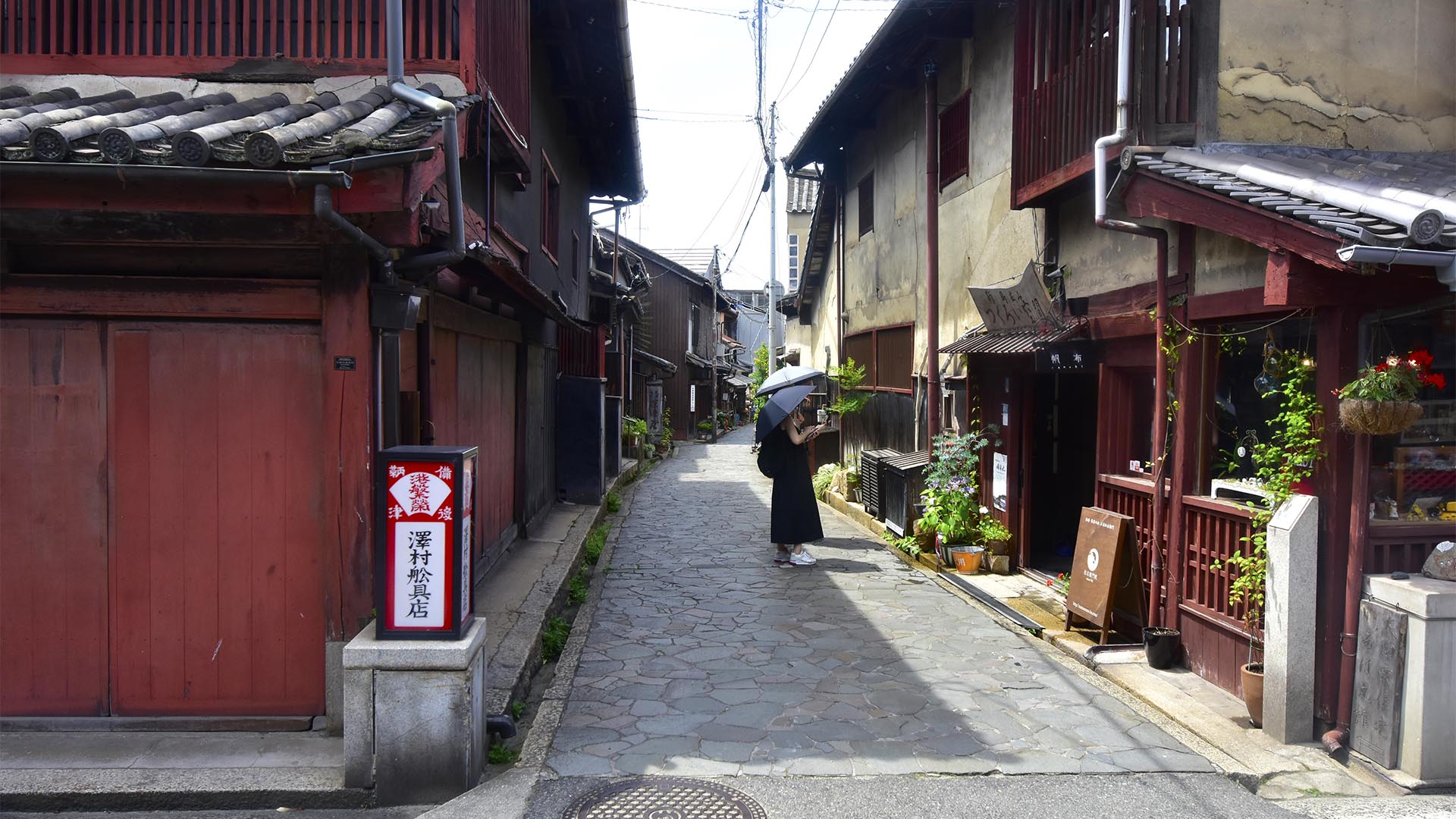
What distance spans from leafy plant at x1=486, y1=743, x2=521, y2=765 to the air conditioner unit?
33.6 ft

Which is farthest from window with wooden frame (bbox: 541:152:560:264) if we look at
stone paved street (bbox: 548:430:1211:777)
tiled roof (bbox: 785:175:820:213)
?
tiled roof (bbox: 785:175:820:213)

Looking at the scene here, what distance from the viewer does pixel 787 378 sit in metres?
12.9

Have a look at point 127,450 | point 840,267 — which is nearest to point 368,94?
point 127,450

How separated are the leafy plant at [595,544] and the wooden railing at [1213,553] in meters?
7.69

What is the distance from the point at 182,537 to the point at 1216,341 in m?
7.94

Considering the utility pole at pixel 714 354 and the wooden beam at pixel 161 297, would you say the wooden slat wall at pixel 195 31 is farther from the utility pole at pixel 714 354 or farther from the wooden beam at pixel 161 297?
the utility pole at pixel 714 354

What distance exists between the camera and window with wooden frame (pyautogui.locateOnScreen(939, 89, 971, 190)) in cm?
1327

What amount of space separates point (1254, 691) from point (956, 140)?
375 inches

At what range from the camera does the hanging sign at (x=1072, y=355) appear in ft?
31.0

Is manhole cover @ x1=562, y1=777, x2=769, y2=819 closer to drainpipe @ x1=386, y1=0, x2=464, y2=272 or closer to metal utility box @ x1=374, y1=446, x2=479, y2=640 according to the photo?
metal utility box @ x1=374, y1=446, x2=479, y2=640

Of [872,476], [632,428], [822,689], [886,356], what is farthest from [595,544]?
[632,428]

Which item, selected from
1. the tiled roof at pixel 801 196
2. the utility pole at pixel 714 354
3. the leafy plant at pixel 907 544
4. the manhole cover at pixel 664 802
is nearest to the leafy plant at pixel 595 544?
the leafy plant at pixel 907 544

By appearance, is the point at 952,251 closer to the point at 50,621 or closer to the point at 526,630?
the point at 526,630

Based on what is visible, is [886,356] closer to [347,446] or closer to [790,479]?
[790,479]
